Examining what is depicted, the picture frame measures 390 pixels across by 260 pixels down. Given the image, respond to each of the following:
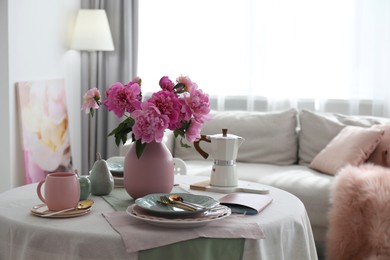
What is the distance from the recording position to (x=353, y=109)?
465cm

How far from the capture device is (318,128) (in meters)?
4.32

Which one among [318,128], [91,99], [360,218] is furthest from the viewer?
[318,128]

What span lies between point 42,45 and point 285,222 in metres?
2.80

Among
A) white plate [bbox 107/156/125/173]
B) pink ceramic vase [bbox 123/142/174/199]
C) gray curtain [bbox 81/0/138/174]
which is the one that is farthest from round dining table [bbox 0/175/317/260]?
gray curtain [bbox 81/0/138/174]

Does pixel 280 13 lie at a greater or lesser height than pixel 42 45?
greater

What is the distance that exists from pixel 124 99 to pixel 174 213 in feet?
1.49

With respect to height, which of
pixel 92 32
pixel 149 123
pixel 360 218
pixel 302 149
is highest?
pixel 92 32

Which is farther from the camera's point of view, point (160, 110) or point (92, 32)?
point (92, 32)

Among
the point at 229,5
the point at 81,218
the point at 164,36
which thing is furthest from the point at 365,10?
the point at 81,218

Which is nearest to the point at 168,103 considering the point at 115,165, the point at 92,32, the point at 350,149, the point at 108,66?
the point at 115,165

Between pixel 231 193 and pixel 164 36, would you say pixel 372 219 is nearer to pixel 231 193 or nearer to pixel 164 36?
pixel 231 193

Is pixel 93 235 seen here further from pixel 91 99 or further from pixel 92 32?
pixel 92 32

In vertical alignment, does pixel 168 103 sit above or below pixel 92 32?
below

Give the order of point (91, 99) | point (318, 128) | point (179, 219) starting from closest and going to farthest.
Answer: point (179, 219) → point (91, 99) → point (318, 128)
